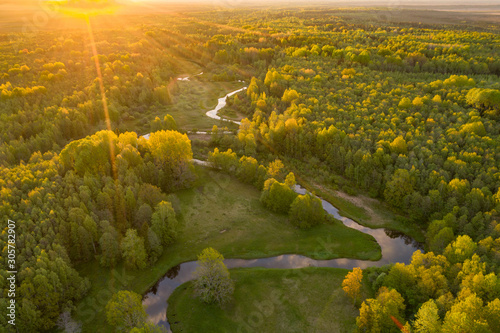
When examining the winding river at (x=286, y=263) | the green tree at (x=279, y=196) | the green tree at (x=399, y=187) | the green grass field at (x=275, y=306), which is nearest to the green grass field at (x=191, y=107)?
the green tree at (x=279, y=196)

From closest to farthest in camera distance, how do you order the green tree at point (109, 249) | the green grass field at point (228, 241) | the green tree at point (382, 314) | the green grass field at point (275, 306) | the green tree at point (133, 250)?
the green tree at point (382, 314) < the green grass field at point (275, 306) < the green grass field at point (228, 241) < the green tree at point (133, 250) < the green tree at point (109, 249)

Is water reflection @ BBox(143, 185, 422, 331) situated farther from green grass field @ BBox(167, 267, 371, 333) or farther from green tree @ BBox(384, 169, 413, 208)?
green tree @ BBox(384, 169, 413, 208)

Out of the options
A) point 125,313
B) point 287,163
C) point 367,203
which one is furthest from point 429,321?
point 287,163

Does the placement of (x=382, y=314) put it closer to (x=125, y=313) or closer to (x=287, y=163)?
(x=125, y=313)

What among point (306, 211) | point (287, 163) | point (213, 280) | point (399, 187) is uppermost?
point (399, 187)

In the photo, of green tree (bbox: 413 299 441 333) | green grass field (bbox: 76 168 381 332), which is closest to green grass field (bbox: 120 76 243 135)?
green grass field (bbox: 76 168 381 332)

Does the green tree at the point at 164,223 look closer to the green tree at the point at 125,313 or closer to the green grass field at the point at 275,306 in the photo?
the green grass field at the point at 275,306
